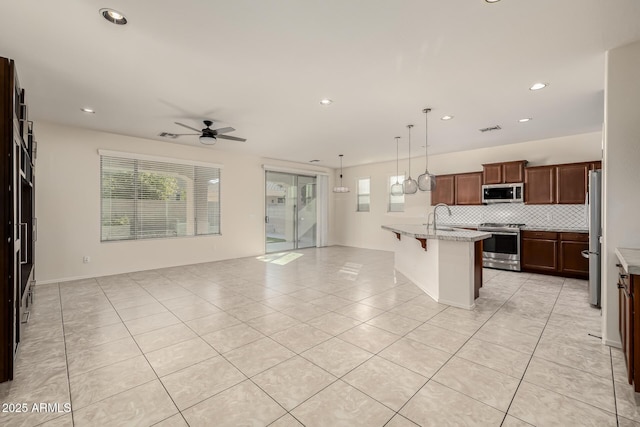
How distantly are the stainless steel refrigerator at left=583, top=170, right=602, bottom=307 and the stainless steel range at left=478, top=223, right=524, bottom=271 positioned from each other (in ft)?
6.73

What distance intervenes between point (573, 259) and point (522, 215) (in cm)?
132

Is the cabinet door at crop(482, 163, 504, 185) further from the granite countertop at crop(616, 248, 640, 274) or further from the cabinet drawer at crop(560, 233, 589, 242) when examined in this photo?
the granite countertop at crop(616, 248, 640, 274)

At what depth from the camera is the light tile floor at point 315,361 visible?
5.82ft

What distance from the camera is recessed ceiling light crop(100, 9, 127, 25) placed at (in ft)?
7.10

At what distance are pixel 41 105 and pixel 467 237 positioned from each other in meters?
6.20

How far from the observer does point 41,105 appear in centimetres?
410

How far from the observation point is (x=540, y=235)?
18.0 feet

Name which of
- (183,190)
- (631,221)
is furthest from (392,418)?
(183,190)

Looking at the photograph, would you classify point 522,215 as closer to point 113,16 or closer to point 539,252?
point 539,252

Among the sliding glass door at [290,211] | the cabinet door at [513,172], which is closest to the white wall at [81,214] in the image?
the sliding glass door at [290,211]

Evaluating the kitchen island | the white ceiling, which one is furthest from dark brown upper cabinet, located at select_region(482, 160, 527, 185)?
the kitchen island

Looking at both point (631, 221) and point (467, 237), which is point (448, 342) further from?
point (631, 221)

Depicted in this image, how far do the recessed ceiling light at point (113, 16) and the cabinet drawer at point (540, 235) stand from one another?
689 cm

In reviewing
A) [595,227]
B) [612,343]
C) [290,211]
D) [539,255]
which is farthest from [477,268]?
[290,211]
